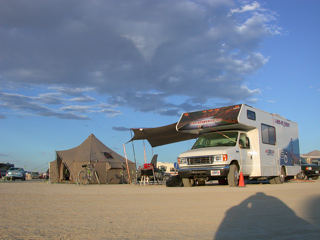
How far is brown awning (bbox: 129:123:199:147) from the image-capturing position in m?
16.5

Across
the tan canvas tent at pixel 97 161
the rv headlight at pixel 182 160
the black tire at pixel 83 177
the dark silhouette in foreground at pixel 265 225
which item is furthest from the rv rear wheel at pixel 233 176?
the black tire at pixel 83 177

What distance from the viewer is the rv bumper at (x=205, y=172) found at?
39.0 ft

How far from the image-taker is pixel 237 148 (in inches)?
497

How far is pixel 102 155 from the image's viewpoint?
68.7ft

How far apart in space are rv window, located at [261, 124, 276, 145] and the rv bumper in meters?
3.08

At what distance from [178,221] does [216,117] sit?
8.73 metres

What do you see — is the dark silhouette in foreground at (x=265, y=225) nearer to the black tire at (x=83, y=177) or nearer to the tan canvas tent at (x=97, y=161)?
the black tire at (x=83, y=177)

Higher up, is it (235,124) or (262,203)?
(235,124)

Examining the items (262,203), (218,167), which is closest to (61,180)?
(218,167)

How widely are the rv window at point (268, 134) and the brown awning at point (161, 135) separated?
3.68 m

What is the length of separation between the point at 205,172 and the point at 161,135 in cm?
580

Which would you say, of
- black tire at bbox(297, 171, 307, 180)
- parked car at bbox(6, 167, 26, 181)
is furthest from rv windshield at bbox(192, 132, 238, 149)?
parked car at bbox(6, 167, 26, 181)

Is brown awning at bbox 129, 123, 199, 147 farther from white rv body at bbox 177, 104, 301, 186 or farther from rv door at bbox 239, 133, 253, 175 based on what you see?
rv door at bbox 239, 133, 253, 175

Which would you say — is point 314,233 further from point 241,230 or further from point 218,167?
point 218,167
